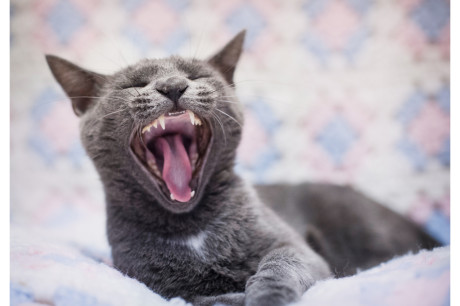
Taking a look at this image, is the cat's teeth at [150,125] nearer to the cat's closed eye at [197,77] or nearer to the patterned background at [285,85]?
the cat's closed eye at [197,77]

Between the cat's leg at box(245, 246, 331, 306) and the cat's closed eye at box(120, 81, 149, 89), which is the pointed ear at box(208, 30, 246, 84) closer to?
the cat's closed eye at box(120, 81, 149, 89)

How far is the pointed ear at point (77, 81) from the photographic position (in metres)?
0.97

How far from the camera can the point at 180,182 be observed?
2.98 ft

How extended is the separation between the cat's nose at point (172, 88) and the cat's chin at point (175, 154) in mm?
45

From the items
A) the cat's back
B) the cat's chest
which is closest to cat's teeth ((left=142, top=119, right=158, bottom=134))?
the cat's chest

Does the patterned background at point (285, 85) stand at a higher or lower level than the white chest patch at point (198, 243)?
higher

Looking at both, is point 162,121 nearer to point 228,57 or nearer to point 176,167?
point 176,167

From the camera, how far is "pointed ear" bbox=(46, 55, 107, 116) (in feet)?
3.18

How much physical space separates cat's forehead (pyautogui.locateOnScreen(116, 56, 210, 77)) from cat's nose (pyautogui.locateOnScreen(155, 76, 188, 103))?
107mm

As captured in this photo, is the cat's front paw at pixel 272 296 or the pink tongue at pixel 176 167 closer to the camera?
the cat's front paw at pixel 272 296

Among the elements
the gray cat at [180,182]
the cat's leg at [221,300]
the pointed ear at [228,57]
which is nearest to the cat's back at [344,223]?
the gray cat at [180,182]

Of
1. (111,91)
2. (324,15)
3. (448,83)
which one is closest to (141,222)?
(111,91)

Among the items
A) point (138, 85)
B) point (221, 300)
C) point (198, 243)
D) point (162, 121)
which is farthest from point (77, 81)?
point (221, 300)

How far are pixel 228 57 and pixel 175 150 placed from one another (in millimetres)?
303
